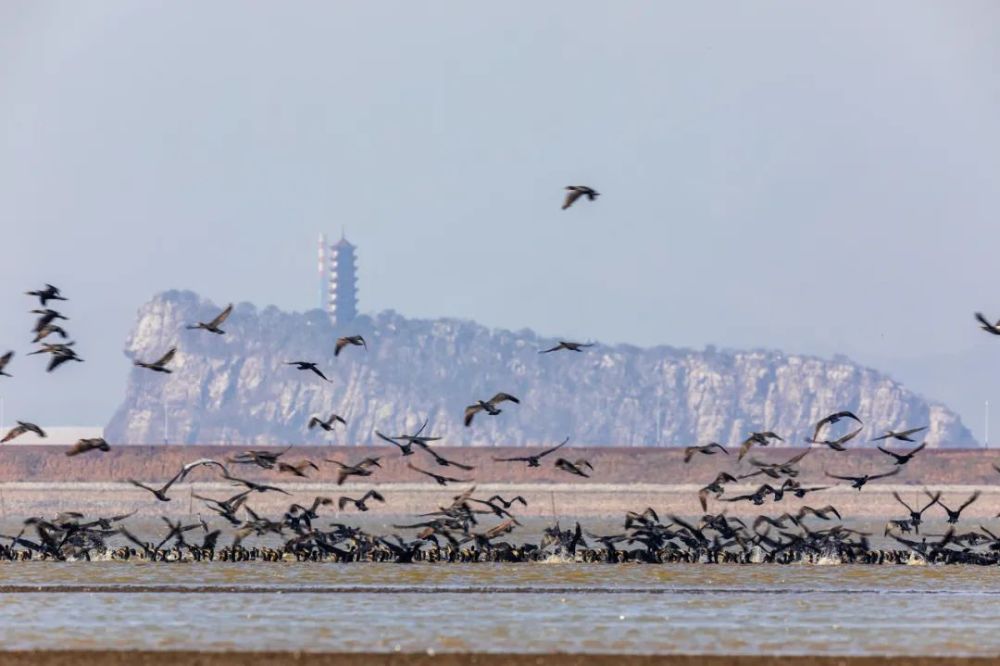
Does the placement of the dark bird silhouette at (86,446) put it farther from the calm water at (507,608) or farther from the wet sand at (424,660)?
the wet sand at (424,660)

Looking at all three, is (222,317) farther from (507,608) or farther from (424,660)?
(424,660)

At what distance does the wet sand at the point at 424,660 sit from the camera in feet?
102

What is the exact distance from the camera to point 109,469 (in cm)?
14988

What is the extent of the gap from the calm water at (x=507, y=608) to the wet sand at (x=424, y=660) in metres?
1.05

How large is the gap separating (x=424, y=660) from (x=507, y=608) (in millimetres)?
9104

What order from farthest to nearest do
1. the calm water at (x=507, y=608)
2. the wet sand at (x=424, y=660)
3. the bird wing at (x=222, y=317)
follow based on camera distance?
the bird wing at (x=222, y=317) < the calm water at (x=507, y=608) < the wet sand at (x=424, y=660)

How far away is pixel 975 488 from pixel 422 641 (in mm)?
119695

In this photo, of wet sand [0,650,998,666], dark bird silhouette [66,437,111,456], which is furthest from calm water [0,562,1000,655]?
dark bird silhouette [66,437,111,456]

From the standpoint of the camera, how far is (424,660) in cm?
3125

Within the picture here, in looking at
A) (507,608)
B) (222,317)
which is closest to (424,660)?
(507,608)

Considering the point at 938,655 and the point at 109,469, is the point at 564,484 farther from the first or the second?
the point at 938,655

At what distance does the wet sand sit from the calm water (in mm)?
1051

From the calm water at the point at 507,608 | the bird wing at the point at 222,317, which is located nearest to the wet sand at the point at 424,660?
the calm water at the point at 507,608

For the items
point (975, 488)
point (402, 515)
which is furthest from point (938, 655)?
point (975, 488)
